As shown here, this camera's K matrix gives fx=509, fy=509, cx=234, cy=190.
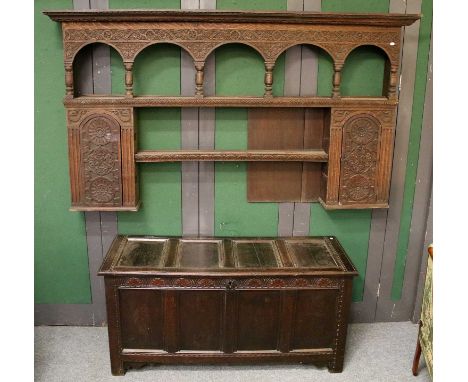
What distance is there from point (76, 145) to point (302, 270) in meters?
1.49

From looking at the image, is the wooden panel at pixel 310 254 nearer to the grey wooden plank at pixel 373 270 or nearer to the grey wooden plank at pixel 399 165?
the grey wooden plank at pixel 373 270

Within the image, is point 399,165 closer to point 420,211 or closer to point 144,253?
point 420,211

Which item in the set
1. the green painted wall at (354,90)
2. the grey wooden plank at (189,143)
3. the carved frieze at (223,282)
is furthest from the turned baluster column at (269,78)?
the carved frieze at (223,282)

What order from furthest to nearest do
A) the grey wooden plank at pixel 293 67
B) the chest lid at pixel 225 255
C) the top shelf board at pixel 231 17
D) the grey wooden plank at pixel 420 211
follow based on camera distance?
the grey wooden plank at pixel 420 211, the grey wooden plank at pixel 293 67, the chest lid at pixel 225 255, the top shelf board at pixel 231 17

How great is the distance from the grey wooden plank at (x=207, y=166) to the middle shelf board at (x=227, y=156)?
12 cm

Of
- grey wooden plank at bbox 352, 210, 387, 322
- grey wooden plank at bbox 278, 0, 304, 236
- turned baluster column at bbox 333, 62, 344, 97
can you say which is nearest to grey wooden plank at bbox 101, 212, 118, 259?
grey wooden plank at bbox 278, 0, 304, 236

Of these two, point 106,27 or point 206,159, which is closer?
point 106,27

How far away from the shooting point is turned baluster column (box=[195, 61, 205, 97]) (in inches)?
114

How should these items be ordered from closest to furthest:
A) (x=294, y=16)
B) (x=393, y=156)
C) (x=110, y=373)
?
(x=294, y=16), (x=110, y=373), (x=393, y=156)

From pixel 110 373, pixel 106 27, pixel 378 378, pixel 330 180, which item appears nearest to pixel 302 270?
pixel 330 180

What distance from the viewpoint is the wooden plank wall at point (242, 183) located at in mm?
3037

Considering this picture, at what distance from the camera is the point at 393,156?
10.7 ft

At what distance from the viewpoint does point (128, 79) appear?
2904mm

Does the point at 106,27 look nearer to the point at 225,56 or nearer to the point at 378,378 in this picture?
the point at 225,56
